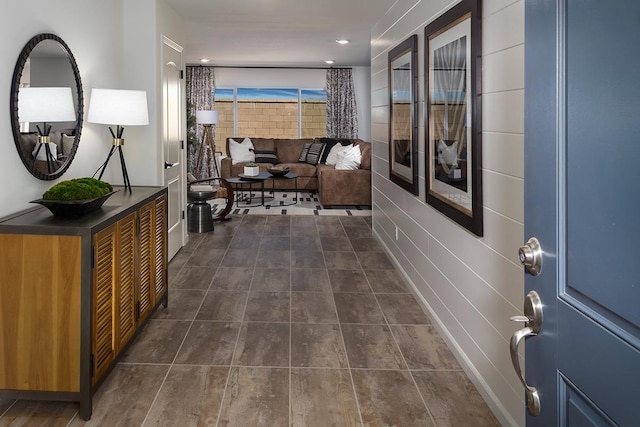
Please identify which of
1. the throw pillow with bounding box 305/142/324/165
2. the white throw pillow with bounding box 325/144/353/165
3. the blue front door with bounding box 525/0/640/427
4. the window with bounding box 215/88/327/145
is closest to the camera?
the blue front door with bounding box 525/0/640/427

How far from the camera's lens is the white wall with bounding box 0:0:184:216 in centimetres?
258

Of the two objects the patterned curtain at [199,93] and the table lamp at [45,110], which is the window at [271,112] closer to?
the patterned curtain at [199,93]

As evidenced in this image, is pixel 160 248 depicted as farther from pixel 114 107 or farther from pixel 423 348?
pixel 423 348

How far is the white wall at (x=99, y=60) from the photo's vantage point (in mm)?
2584

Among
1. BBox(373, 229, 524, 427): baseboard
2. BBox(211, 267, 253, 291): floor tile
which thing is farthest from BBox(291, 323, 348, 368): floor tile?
BBox(211, 267, 253, 291): floor tile

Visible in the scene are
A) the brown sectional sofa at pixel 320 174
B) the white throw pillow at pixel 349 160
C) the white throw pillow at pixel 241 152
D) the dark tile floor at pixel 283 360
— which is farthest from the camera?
the white throw pillow at pixel 241 152

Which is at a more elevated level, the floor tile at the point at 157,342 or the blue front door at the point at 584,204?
the blue front door at the point at 584,204

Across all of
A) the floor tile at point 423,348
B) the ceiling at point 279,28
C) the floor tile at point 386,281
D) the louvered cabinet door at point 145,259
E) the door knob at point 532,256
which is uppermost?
the ceiling at point 279,28

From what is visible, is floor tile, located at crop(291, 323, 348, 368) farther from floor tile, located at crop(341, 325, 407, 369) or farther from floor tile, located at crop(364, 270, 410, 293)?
floor tile, located at crop(364, 270, 410, 293)

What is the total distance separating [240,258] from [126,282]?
2.47 meters

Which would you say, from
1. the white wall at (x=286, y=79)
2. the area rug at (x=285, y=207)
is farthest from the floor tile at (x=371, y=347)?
the white wall at (x=286, y=79)

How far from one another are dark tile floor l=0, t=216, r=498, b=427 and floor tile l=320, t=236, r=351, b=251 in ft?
2.43

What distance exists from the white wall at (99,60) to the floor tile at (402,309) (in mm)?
2233

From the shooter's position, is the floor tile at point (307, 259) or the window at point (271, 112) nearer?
the floor tile at point (307, 259)
